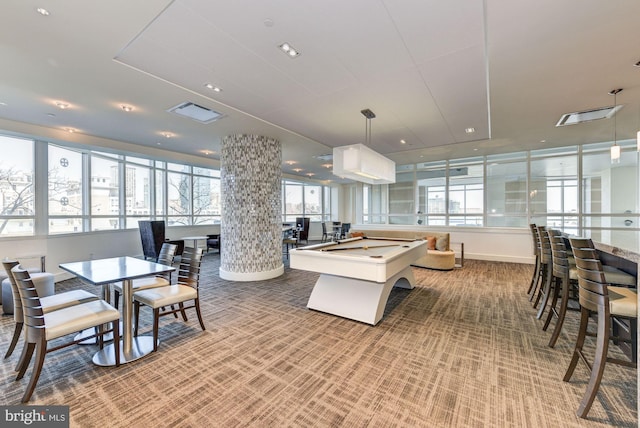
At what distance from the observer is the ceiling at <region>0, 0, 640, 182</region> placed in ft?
6.77

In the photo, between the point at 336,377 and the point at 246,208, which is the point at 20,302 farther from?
the point at 246,208

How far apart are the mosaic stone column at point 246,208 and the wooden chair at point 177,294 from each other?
1.99m

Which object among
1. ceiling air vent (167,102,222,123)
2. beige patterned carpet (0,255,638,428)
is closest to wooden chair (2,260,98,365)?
beige patterned carpet (0,255,638,428)

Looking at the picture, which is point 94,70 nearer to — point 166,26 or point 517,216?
point 166,26

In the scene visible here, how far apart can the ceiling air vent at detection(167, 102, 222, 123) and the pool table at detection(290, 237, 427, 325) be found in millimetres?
2583

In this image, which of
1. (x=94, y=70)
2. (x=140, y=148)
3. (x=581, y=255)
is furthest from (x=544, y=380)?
(x=140, y=148)

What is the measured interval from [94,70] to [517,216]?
9308 millimetres

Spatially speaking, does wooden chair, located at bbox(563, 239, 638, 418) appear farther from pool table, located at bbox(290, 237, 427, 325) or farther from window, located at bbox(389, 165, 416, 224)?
window, located at bbox(389, 165, 416, 224)

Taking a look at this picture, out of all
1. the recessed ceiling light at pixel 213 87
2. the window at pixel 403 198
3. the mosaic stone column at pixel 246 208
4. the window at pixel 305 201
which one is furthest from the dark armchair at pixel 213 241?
the window at pixel 403 198

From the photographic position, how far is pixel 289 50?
2521 millimetres

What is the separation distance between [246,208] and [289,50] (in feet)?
11.2

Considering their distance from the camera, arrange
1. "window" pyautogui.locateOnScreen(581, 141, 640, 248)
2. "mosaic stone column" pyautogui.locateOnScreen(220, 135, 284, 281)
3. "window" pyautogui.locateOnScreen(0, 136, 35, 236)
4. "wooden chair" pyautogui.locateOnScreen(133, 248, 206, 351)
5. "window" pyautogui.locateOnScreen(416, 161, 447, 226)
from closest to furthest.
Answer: "wooden chair" pyautogui.locateOnScreen(133, 248, 206, 351) → "window" pyautogui.locateOnScreen(0, 136, 35, 236) → "mosaic stone column" pyautogui.locateOnScreen(220, 135, 284, 281) → "window" pyautogui.locateOnScreen(581, 141, 640, 248) → "window" pyautogui.locateOnScreen(416, 161, 447, 226)

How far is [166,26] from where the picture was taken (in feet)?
7.18

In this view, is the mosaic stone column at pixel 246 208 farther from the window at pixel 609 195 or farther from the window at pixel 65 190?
the window at pixel 609 195
